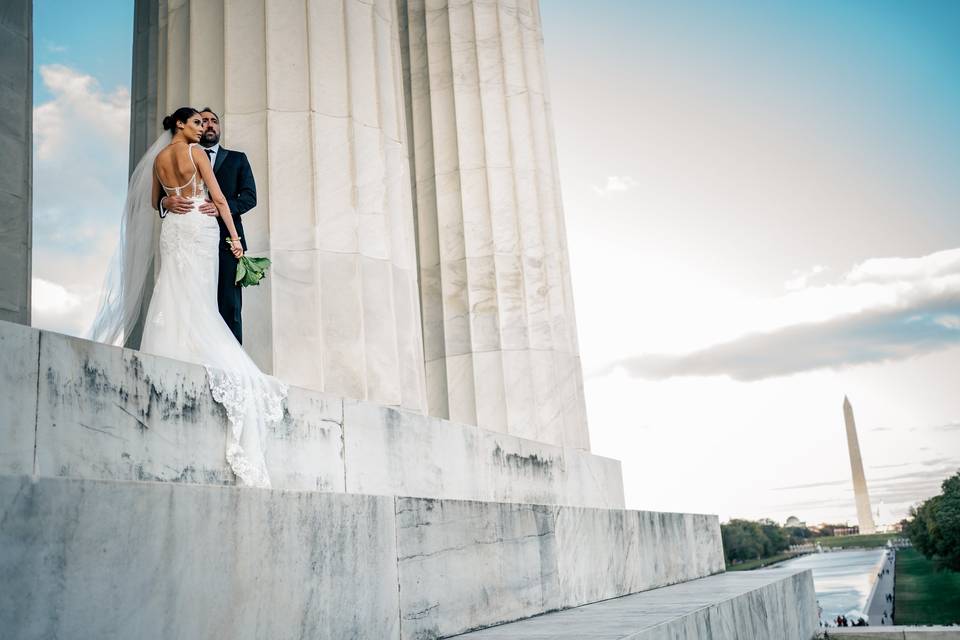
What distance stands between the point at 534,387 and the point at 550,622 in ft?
53.3

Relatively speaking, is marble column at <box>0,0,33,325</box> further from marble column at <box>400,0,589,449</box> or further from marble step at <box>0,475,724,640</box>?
marble column at <box>400,0,589,449</box>

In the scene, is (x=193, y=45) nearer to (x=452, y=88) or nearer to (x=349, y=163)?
(x=349, y=163)

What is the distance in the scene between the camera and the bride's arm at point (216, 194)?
16.3m

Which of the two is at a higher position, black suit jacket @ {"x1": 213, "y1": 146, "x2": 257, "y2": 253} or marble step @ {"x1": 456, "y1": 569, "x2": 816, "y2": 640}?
black suit jacket @ {"x1": 213, "y1": 146, "x2": 257, "y2": 253}

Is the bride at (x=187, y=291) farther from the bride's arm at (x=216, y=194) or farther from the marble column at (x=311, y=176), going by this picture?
the marble column at (x=311, y=176)

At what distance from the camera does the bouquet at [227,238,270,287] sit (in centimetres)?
1658

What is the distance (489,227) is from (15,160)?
17.6 metres

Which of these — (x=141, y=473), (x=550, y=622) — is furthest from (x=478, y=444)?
(x=141, y=473)

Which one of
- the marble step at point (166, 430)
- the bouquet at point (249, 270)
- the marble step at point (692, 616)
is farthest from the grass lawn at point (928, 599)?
the bouquet at point (249, 270)

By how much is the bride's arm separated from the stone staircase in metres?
3.36

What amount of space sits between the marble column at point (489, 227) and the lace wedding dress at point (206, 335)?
634 inches

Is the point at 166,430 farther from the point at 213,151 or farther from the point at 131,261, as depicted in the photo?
the point at 213,151

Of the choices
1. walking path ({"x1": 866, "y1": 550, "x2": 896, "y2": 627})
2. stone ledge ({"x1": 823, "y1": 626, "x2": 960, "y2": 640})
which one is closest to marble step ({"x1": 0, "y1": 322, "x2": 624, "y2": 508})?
stone ledge ({"x1": 823, "y1": 626, "x2": 960, "y2": 640})

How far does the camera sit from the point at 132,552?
894cm
